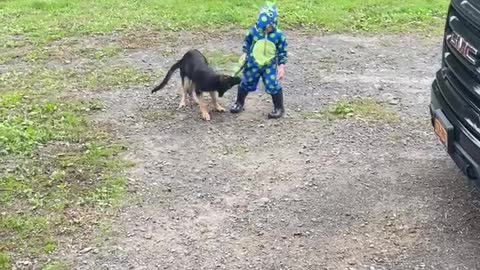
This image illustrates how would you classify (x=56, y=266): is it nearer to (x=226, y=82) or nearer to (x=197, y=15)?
(x=226, y=82)

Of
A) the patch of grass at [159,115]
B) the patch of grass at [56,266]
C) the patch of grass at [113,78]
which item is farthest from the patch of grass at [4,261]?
the patch of grass at [113,78]

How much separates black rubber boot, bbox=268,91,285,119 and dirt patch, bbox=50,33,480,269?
0.09 meters

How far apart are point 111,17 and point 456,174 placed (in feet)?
19.2

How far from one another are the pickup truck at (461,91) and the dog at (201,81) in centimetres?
215

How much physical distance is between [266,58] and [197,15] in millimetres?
3643

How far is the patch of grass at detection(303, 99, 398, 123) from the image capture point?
660cm

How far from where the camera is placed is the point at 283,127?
21.1 ft

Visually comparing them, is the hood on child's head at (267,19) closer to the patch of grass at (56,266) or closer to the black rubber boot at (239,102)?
the black rubber boot at (239,102)

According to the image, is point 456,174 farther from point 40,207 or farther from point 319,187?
point 40,207

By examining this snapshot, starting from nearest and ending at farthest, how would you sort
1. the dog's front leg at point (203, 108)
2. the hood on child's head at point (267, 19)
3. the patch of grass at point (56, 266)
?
the patch of grass at point (56, 266) → the hood on child's head at point (267, 19) → the dog's front leg at point (203, 108)

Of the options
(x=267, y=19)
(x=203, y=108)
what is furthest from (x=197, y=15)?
(x=267, y=19)

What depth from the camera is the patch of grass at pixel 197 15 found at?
371 inches

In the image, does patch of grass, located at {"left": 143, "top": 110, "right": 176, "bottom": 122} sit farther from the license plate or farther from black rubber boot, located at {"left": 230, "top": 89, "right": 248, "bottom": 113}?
the license plate

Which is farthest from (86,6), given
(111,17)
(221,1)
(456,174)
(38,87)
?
(456,174)
